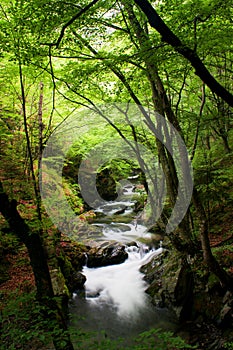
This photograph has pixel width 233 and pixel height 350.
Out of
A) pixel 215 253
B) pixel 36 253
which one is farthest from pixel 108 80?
pixel 215 253

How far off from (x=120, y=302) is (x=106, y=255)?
7.33 feet

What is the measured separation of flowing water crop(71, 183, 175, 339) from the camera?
6.18m

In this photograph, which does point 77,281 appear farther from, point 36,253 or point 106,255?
point 36,253

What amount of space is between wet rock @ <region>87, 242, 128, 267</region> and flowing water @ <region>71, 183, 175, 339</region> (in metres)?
0.19

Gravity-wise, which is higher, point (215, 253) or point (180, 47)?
point (180, 47)

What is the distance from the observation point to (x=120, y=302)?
7.60 meters

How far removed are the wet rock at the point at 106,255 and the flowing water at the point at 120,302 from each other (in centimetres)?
19

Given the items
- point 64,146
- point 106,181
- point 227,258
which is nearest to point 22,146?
point 64,146

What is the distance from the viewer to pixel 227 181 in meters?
8.98

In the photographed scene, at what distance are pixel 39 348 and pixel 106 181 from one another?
46.7ft

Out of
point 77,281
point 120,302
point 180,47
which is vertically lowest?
point 120,302

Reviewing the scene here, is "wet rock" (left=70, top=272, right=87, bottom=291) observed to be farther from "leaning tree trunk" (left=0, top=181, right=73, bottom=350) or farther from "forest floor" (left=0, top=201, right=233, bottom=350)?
"leaning tree trunk" (left=0, top=181, right=73, bottom=350)

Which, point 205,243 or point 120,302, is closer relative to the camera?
point 205,243

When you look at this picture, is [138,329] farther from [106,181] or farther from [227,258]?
[106,181]
